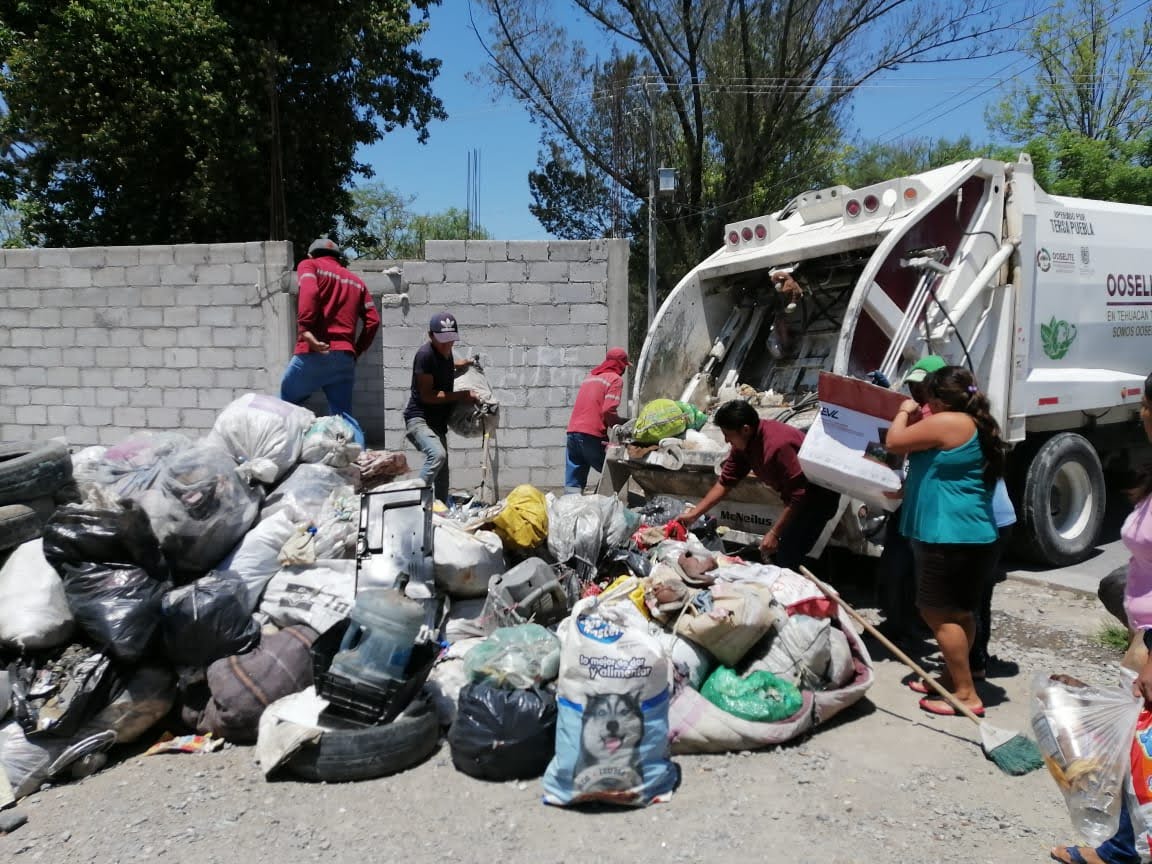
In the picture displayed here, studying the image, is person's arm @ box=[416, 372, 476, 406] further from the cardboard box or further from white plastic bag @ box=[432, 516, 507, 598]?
the cardboard box

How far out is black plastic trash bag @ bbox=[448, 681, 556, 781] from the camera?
2924 mm

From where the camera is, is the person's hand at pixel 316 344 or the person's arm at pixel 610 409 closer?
the person's hand at pixel 316 344

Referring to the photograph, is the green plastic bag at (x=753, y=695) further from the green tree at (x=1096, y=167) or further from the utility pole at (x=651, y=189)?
the green tree at (x=1096, y=167)

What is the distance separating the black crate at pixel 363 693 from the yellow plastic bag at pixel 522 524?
102cm

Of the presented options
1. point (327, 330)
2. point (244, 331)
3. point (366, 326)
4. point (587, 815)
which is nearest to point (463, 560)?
point (587, 815)

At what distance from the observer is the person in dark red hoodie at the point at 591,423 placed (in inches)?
223

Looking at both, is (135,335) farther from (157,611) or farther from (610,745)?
(610,745)

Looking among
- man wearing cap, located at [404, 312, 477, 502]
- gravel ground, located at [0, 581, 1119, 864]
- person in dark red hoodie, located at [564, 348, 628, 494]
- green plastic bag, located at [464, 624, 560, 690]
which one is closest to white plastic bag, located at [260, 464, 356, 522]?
man wearing cap, located at [404, 312, 477, 502]

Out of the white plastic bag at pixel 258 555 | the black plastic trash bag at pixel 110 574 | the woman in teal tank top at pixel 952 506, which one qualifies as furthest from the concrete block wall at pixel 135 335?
the woman in teal tank top at pixel 952 506

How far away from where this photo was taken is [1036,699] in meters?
2.34

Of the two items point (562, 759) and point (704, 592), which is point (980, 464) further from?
point (562, 759)

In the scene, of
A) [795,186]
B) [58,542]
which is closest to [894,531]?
[58,542]

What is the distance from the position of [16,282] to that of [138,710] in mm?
5507

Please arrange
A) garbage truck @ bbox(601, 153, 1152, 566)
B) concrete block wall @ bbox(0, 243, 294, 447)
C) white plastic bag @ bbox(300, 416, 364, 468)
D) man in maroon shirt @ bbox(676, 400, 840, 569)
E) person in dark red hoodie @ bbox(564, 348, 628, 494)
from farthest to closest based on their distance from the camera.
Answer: concrete block wall @ bbox(0, 243, 294, 447), person in dark red hoodie @ bbox(564, 348, 628, 494), garbage truck @ bbox(601, 153, 1152, 566), white plastic bag @ bbox(300, 416, 364, 468), man in maroon shirt @ bbox(676, 400, 840, 569)
